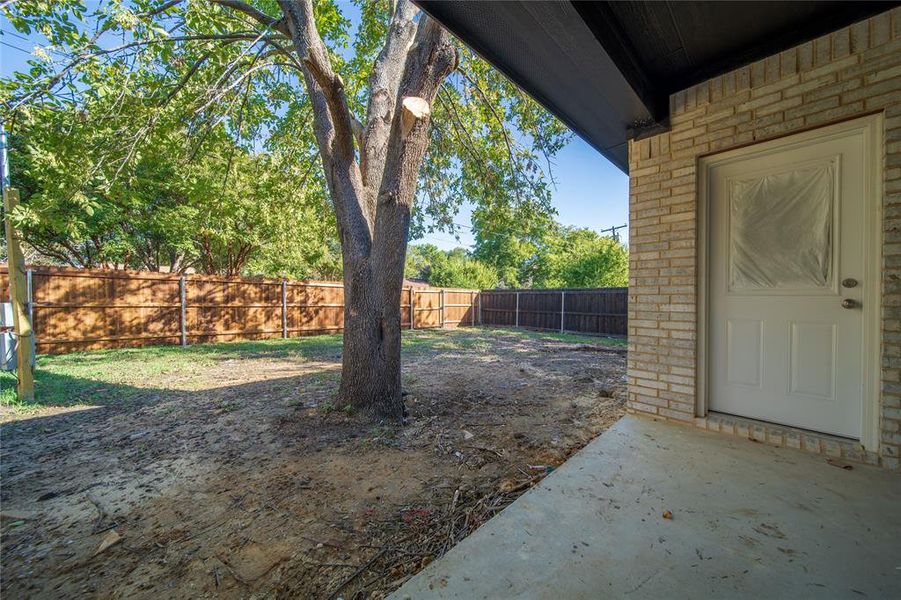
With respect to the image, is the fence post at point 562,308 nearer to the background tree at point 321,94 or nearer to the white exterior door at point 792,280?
the background tree at point 321,94

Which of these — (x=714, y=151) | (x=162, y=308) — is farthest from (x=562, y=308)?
(x=162, y=308)

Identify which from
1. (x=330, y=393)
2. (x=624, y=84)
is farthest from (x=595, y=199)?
(x=330, y=393)

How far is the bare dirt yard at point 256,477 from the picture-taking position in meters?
1.65

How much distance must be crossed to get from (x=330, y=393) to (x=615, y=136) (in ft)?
14.3

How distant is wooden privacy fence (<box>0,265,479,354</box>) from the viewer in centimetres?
737

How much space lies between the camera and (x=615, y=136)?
3451 millimetres

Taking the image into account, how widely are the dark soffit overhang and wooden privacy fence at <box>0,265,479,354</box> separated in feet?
25.4

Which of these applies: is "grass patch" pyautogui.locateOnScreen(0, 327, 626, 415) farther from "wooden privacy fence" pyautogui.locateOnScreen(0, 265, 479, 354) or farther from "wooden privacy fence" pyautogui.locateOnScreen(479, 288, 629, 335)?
"wooden privacy fence" pyautogui.locateOnScreen(479, 288, 629, 335)

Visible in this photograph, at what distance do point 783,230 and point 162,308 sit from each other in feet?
37.7

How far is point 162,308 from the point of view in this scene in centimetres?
884

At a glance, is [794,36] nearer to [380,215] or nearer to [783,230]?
[783,230]

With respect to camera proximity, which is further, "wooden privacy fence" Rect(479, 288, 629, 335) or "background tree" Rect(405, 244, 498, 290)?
"background tree" Rect(405, 244, 498, 290)

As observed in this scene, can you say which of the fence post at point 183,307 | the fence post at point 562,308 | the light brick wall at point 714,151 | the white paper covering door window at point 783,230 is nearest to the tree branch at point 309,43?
the light brick wall at point 714,151

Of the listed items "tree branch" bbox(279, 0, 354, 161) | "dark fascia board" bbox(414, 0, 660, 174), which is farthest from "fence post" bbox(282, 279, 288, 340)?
"dark fascia board" bbox(414, 0, 660, 174)
